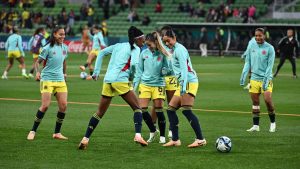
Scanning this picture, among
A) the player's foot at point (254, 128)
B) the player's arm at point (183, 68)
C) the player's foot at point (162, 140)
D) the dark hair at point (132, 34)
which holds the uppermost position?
the dark hair at point (132, 34)

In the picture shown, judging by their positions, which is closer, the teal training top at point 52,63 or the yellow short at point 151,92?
the yellow short at point 151,92

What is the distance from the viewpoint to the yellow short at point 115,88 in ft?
50.4

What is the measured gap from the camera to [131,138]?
17031 mm

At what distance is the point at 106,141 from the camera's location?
16531mm

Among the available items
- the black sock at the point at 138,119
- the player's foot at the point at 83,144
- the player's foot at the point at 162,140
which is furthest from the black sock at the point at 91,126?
the player's foot at the point at 162,140

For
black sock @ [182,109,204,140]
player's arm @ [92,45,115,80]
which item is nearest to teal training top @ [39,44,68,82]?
player's arm @ [92,45,115,80]

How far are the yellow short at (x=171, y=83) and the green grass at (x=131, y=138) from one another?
1216 millimetres

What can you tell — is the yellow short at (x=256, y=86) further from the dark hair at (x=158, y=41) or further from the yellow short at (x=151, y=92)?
the dark hair at (x=158, y=41)

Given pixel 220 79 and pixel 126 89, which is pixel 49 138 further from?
pixel 220 79

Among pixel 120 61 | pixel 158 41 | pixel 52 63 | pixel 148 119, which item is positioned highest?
pixel 158 41

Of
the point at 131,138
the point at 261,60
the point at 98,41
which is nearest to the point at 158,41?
the point at 131,138

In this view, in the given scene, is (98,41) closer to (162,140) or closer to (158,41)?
(162,140)

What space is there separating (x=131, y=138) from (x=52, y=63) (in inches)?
97.5

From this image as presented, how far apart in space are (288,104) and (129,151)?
448 inches
